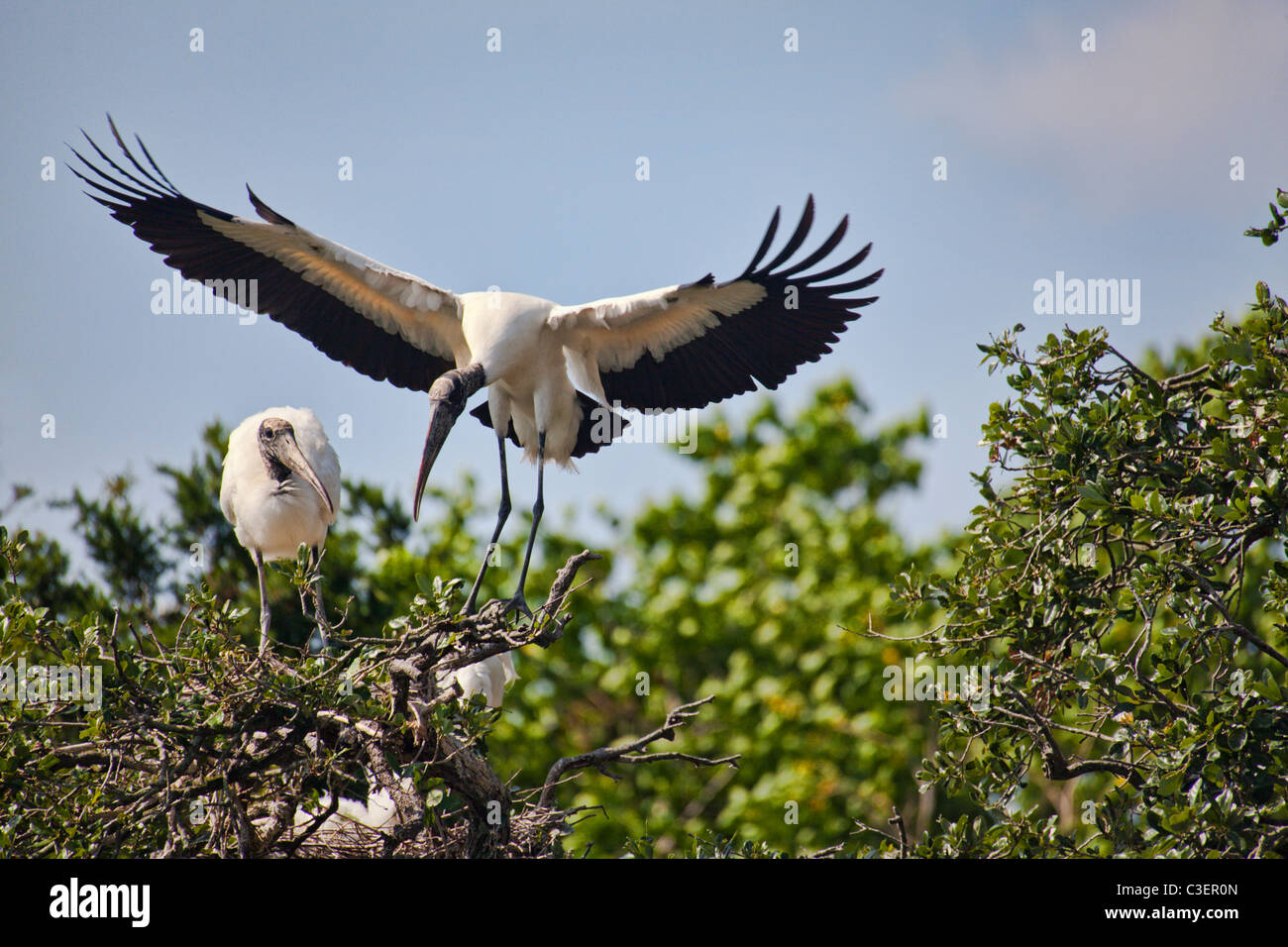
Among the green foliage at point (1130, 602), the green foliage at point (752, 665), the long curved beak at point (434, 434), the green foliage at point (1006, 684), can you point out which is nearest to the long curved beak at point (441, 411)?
the long curved beak at point (434, 434)

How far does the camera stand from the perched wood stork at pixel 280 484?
5504 mm

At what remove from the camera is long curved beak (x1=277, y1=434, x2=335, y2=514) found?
18.0ft

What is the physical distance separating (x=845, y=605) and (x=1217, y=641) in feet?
25.6

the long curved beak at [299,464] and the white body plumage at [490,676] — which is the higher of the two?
the long curved beak at [299,464]

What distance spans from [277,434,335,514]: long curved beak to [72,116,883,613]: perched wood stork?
1.59ft

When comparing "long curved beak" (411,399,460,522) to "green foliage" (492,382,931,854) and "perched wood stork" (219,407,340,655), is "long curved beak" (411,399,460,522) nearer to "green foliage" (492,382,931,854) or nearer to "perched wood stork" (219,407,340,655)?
"perched wood stork" (219,407,340,655)

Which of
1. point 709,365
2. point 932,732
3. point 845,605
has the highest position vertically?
point 709,365

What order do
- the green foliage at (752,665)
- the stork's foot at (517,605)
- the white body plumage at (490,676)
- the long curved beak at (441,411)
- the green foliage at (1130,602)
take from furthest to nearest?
1. the green foliage at (752,665)
2. the white body plumage at (490,676)
3. the long curved beak at (441,411)
4. the stork's foot at (517,605)
5. the green foliage at (1130,602)

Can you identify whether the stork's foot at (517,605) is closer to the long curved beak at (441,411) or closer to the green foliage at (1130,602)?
the long curved beak at (441,411)

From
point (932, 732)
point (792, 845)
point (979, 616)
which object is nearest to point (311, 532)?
point (979, 616)

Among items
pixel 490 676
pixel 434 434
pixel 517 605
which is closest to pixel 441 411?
pixel 434 434

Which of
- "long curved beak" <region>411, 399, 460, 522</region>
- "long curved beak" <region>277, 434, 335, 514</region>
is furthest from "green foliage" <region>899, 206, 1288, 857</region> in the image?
"long curved beak" <region>277, 434, 335, 514</region>
